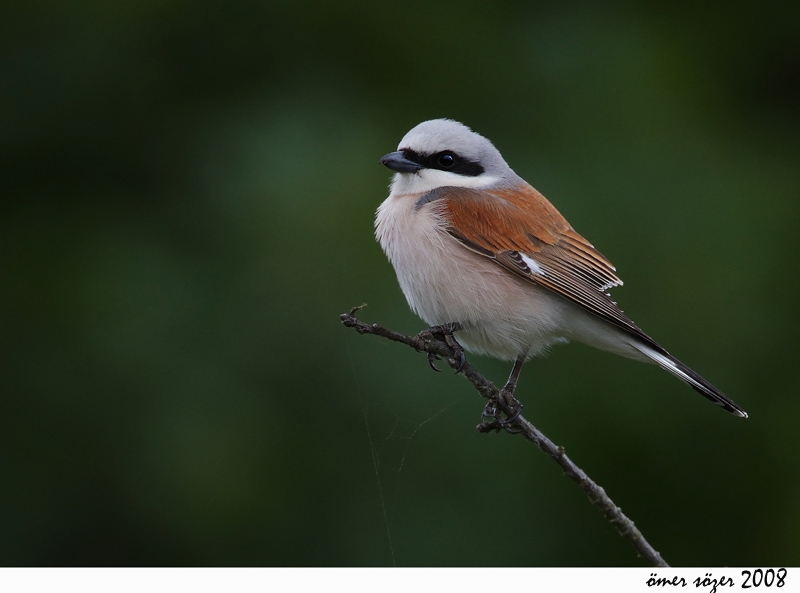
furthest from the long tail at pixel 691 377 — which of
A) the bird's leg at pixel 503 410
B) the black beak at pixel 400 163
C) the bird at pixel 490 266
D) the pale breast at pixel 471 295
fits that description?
the black beak at pixel 400 163

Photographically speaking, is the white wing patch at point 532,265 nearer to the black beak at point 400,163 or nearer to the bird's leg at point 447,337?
the bird's leg at point 447,337

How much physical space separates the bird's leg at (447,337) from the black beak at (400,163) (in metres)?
0.59

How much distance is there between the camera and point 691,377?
96.1 inches

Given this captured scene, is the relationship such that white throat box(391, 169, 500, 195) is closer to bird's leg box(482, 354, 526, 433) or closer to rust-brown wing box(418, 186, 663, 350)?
rust-brown wing box(418, 186, 663, 350)

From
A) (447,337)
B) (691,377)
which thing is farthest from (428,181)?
(691,377)

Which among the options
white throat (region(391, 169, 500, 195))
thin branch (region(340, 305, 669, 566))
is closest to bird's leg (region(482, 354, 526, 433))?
thin branch (region(340, 305, 669, 566))

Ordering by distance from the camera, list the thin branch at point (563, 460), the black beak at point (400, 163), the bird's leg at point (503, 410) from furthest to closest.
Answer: the black beak at point (400, 163)
the bird's leg at point (503, 410)
the thin branch at point (563, 460)

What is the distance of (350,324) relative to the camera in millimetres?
1875

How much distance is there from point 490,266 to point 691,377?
72 centimetres

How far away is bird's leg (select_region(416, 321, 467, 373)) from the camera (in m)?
2.25

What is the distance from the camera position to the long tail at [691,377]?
2.41m

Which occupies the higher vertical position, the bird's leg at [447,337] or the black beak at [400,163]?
the black beak at [400,163]

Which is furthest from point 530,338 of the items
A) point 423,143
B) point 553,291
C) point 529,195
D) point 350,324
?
point 350,324

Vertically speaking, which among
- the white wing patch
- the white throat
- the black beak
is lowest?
the white wing patch
